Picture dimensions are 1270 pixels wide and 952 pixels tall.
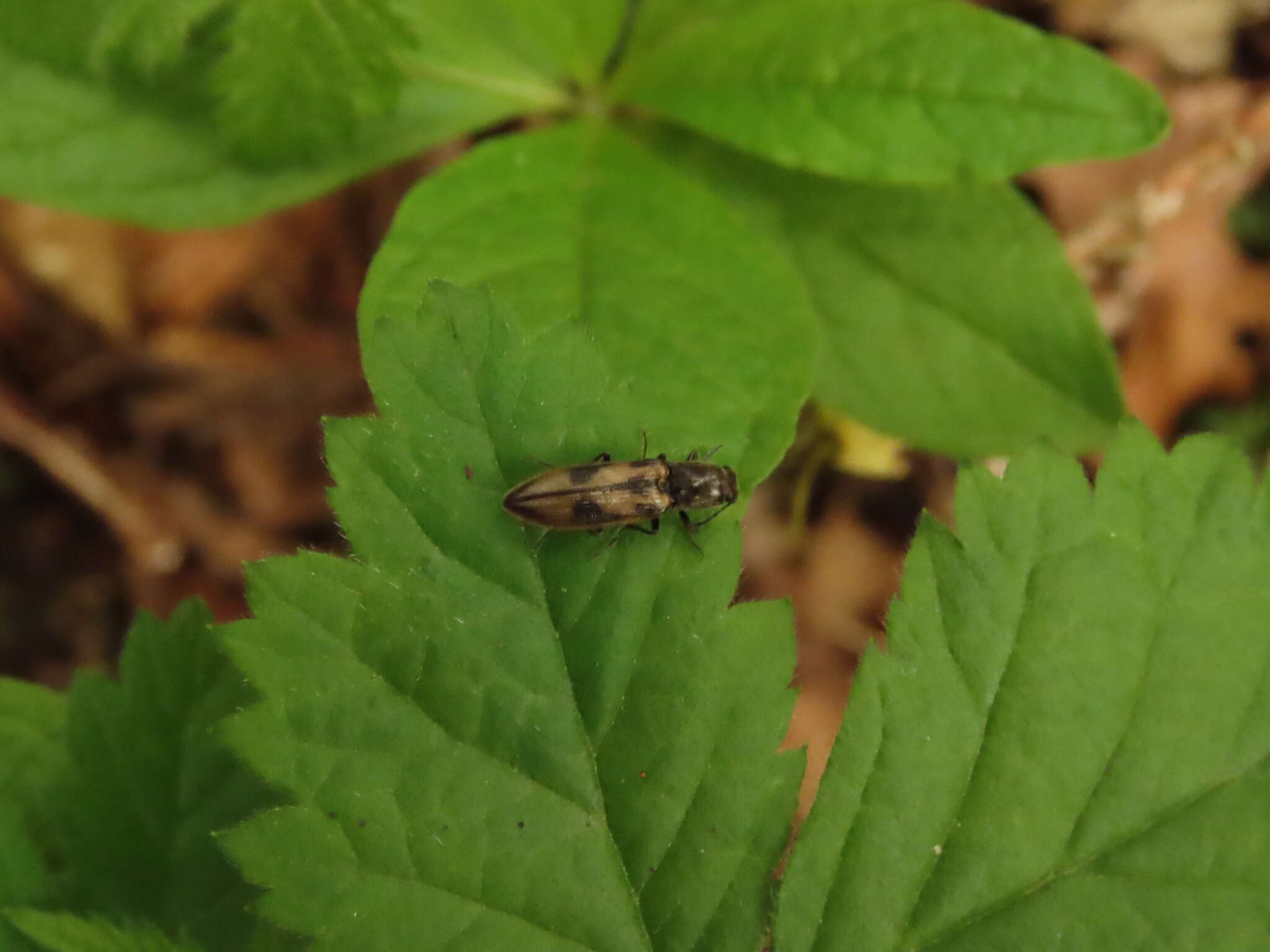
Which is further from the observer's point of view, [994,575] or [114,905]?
[114,905]

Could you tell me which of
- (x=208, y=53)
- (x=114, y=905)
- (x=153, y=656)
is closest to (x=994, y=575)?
(x=153, y=656)

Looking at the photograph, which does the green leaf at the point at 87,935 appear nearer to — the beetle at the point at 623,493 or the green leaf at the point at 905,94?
the beetle at the point at 623,493

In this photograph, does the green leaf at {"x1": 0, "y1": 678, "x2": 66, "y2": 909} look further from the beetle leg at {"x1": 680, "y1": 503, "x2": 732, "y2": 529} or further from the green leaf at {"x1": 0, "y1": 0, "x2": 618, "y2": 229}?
the beetle leg at {"x1": 680, "y1": 503, "x2": 732, "y2": 529}

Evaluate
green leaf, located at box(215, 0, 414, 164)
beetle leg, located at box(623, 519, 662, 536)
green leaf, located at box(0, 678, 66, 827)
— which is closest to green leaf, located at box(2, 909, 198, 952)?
green leaf, located at box(0, 678, 66, 827)

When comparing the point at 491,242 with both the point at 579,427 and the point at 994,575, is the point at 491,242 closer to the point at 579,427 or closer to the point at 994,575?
the point at 579,427

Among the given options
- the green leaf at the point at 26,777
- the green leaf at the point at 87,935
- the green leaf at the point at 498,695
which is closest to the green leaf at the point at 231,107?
the green leaf at the point at 498,695
